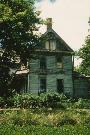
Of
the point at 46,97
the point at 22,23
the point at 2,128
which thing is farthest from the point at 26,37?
the point at 2,128

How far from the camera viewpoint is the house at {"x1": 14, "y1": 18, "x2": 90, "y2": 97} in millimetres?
47875

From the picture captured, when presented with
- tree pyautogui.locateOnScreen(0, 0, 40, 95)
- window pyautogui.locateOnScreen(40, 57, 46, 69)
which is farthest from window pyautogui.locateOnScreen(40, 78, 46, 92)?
tree pyautogui.locateOnScreen(0, 0, 40, 95)

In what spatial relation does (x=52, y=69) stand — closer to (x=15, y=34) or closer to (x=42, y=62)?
(x=42, y=62)

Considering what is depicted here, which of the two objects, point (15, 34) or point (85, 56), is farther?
point (85, 56)

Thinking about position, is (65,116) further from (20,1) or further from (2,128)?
(20,1)

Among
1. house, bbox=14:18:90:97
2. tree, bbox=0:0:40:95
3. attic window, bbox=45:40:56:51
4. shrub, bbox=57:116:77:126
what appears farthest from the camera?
attic window, bbox=45:40:56:51

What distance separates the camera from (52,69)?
161 ft

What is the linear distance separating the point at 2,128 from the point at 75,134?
407 centimetres

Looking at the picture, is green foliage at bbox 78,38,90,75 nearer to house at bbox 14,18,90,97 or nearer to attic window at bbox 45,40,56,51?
house at bbox 14,18,90,97

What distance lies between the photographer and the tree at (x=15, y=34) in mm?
31578

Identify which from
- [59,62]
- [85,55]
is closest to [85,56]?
[85,55]

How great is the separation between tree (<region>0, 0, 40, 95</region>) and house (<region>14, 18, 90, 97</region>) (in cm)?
1371

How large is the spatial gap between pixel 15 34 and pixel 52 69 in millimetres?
17861

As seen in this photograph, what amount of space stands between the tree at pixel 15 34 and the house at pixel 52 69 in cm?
1371
